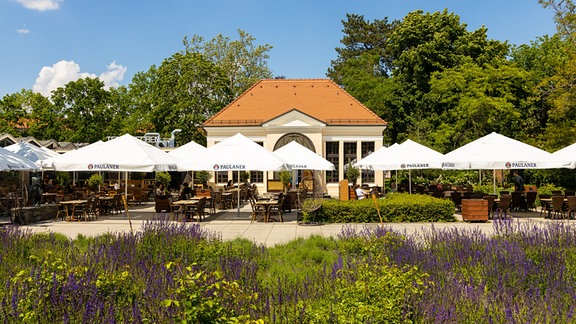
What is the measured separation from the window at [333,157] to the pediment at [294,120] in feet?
7.03

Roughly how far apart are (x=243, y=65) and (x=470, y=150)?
37.7 metres

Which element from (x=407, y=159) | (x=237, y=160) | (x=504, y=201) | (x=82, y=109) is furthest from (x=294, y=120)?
(x=82, y=109)

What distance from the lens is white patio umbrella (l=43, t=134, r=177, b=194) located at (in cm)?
1580

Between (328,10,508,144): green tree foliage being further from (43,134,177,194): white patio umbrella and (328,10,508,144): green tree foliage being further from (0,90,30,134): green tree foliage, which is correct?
(0,90,30,134): green tree foliage

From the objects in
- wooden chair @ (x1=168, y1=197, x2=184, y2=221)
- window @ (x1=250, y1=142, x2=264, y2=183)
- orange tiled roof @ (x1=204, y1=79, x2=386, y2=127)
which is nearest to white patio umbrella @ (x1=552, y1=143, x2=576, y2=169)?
wooden chair @ (x1=168, y1=197, x2=184, y2=221)

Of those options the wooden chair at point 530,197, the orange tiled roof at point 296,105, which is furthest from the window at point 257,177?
the wooden chair at point 530,197

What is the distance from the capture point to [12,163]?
52.4ft

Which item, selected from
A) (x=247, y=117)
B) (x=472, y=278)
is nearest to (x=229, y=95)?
(x=247, y=117)

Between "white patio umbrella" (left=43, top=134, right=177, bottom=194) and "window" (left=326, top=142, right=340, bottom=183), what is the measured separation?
18.7 meters

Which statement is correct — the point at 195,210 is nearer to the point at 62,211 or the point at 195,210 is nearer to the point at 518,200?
the point at 62,211

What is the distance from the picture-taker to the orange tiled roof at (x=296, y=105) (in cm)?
3478

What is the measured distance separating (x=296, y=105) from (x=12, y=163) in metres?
24.1

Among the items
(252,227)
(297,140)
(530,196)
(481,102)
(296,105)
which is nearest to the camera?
(252,227)

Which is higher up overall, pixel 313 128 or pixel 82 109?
pixel 82 109
